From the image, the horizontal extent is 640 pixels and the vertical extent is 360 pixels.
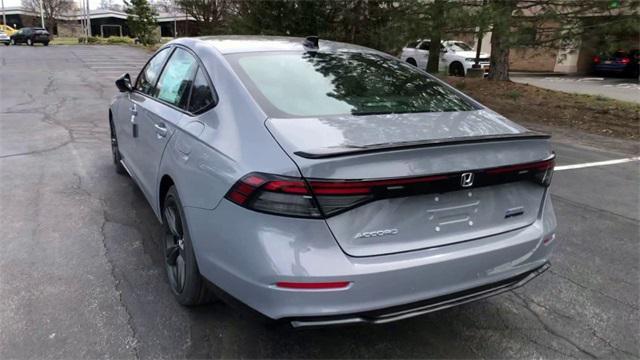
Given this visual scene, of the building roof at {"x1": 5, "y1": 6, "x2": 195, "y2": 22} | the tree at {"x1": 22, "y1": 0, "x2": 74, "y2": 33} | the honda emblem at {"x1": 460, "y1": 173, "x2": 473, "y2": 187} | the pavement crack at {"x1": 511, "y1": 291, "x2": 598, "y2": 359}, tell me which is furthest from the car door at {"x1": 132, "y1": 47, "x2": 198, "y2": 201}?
the building roof at {"x1": 5, "y1": 6, "x2": 195, "y2": 22}

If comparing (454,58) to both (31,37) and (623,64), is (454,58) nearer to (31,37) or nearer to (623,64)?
(623,64)

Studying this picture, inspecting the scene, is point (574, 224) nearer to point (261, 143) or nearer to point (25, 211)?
point (261, 143)

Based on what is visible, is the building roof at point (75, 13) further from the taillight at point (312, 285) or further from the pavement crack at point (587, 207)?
the taillight at point (312, 285)

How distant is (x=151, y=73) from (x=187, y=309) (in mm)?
2194

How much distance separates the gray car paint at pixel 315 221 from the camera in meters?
2.20

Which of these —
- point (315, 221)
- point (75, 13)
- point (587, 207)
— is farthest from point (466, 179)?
point (75, 13)

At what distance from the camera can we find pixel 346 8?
1431 cm

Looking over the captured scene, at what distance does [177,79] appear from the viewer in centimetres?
362

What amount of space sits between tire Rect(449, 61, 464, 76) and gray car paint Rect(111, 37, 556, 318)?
64.1ft

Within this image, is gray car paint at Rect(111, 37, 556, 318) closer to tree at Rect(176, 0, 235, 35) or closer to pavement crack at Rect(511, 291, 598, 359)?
pavement crack at Rect(511, 291, 598, 359)

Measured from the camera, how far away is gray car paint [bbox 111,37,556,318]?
2.20 metres

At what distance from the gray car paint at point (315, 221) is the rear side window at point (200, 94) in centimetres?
7

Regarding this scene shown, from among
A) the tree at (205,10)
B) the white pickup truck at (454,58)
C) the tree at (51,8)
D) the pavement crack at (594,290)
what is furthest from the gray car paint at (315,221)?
the tree at (51,8)

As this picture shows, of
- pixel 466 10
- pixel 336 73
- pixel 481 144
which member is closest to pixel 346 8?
pixel 466 10
